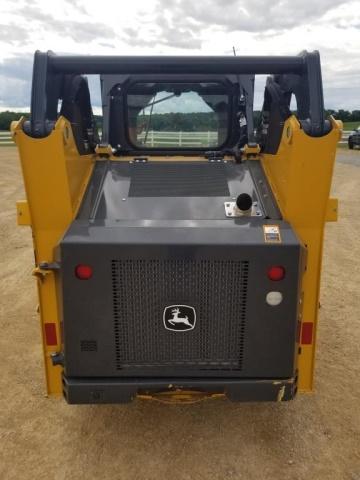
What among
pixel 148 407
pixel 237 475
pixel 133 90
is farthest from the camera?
pixel 133 90

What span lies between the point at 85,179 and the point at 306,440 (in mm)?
2555

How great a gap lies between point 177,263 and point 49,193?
95 centimetres

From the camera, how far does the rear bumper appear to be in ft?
9.50

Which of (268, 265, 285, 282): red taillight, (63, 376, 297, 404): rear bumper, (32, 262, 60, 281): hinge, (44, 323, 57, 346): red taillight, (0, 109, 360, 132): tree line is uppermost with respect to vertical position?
(0, 109, 360, 132): tree line

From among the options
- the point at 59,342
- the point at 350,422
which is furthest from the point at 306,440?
the point at 59,342

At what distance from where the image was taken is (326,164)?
283cm

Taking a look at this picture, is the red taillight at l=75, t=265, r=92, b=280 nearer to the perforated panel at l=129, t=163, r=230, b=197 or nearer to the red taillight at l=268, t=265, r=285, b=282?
the perforated panel at l=129, t=163, r=230, b=197

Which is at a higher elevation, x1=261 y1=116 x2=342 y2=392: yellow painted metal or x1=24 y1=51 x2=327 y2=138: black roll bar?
x1=24 y1=51 x2=327 y2=138: black roll bar

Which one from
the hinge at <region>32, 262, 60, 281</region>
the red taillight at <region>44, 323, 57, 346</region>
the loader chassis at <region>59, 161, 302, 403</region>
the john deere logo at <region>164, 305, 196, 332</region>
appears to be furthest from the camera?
the red taillight at <region>44, 323, 57, 346</region>

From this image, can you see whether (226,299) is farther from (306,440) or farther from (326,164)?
(306,440)

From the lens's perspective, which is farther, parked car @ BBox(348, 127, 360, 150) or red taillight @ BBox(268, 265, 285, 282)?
parked car @ BBox(348, 127, 360, 150)

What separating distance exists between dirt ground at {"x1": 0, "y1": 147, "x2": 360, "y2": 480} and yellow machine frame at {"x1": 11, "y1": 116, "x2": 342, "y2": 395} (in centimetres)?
59

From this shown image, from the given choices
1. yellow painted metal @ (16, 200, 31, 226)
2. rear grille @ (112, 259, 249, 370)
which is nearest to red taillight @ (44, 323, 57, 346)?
rear grille @ (112, 259, 249, 370)

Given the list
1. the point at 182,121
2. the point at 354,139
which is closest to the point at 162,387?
the point at 182,121
